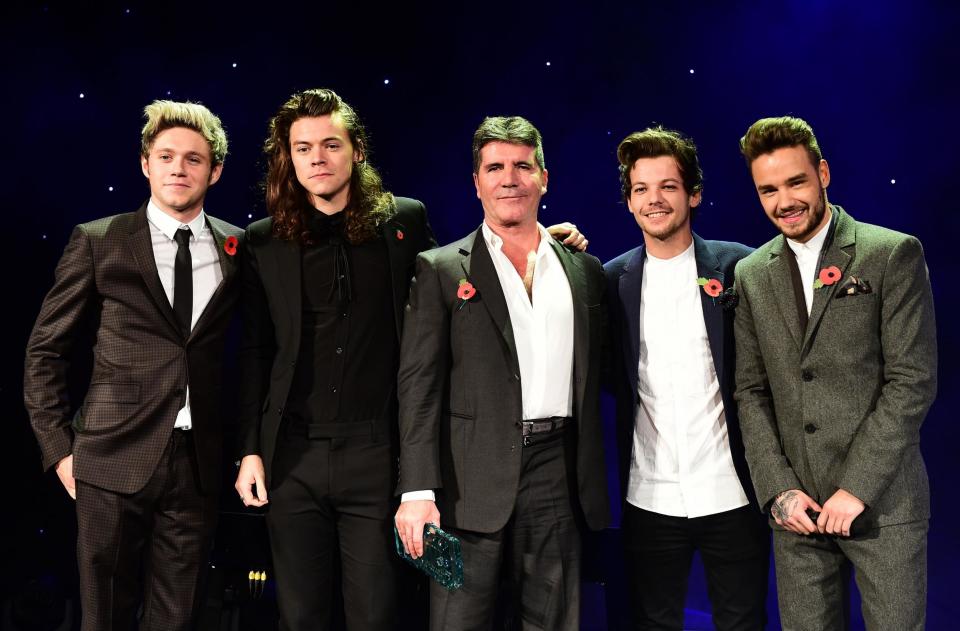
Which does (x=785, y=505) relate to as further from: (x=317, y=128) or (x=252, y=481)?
(x=317, y=128)

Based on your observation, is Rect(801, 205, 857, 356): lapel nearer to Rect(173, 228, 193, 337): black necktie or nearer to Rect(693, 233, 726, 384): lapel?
Rect(693, 233, 726, 384): lapel

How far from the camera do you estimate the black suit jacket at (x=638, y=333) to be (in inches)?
110

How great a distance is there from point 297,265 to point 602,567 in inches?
65.9

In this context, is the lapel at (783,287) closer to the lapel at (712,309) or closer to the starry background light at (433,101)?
the lapel at (712,309)

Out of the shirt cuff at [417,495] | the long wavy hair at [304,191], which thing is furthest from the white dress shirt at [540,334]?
the long wavy hair at [304,191]

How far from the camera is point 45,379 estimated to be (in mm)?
2812

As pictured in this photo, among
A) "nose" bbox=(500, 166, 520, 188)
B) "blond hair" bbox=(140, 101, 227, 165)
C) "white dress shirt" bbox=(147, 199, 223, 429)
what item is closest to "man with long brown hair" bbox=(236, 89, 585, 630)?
"white dress shirt" bbox=(147, 199, 223, 429)

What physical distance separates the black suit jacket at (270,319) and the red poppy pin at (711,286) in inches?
40.4

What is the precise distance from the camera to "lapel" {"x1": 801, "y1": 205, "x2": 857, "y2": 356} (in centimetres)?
256

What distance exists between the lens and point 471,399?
2.70m

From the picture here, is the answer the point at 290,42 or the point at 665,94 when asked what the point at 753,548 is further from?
the point at 290,42

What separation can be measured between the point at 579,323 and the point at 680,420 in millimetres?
467

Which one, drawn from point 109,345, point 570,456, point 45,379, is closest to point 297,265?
point 109,345

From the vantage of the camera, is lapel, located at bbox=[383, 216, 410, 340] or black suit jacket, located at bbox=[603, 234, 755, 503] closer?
black suit jacket, located at bbox=[603, 234, 755, 503]
